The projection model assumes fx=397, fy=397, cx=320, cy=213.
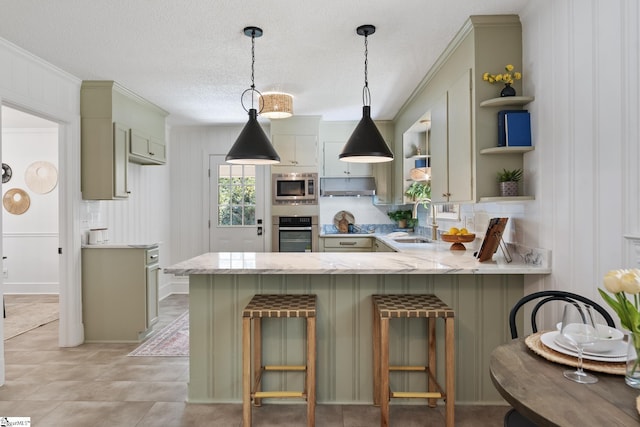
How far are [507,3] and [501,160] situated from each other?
0.96m

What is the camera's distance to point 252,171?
587 centimetres

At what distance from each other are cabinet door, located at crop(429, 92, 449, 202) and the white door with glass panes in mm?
2892

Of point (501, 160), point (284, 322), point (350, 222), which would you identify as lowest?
point (284, 322)

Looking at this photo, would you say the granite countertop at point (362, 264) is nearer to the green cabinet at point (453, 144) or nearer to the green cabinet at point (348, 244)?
the green cabinet at point (453, 144)

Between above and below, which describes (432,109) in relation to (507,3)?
below

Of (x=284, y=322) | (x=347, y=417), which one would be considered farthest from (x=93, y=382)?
(x=347, y=417)

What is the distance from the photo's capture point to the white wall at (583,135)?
171cm

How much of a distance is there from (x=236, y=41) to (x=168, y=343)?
280 centimetres

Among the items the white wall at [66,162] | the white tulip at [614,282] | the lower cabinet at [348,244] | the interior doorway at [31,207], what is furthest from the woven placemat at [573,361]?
the interior doorway at [31,207]

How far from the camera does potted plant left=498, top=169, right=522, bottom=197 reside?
8.23 ft

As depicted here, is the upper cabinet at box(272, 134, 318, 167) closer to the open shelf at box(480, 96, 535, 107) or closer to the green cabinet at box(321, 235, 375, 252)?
the green cabinet at box(321, 235, 375, 252)

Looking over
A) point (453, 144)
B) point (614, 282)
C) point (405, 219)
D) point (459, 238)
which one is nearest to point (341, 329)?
point (459, 238)

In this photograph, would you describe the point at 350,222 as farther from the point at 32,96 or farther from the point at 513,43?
the point at 32,96

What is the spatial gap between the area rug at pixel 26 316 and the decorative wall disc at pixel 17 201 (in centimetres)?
137
